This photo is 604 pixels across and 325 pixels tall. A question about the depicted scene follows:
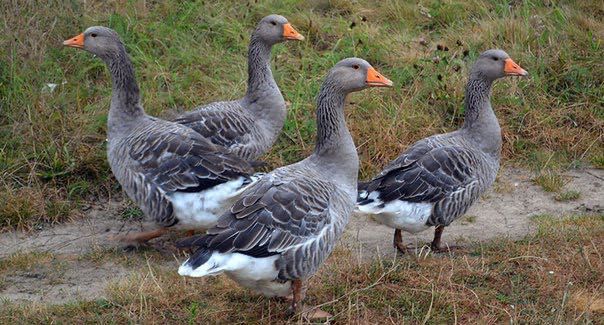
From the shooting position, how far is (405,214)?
6258mm

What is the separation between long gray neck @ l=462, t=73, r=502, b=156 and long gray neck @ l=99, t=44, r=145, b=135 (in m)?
2.46

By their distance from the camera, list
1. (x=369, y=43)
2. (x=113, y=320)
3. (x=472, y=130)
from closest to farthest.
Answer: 1. (x=113, y=320)
2. (x=472, y=130)
3. (x=369, y=43)

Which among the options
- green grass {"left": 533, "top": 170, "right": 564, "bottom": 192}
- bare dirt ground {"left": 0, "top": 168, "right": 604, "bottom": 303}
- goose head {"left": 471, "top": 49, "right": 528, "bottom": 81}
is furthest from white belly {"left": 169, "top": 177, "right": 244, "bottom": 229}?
green grass {"left": 533, "top": 170, "right": 564, "bottom": 192}

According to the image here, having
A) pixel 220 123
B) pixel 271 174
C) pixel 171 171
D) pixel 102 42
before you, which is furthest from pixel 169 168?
pixel 102 42

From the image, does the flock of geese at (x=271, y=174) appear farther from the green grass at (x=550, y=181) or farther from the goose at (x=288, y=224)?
the green grass at (x=550, y=181)

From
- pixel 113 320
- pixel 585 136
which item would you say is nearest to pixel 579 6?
pixel 585 136

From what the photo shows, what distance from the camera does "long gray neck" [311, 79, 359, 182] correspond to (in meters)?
5.60

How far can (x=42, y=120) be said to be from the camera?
7.73 metres

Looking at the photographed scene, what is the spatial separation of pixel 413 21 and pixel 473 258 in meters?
4.10

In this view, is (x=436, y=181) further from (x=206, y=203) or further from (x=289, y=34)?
(x=289, y=34)

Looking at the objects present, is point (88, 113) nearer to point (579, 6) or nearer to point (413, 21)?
point (413, 21)

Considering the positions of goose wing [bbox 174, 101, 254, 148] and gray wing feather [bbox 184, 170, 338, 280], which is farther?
goose wing [bbox 174, 101, 254, 148]

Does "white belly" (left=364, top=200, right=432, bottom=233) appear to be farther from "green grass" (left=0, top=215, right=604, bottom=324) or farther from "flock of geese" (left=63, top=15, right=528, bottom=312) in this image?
"green grass" (left=0, top=215, right=604, bottom=324)

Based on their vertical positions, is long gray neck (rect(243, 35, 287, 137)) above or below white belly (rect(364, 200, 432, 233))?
above
